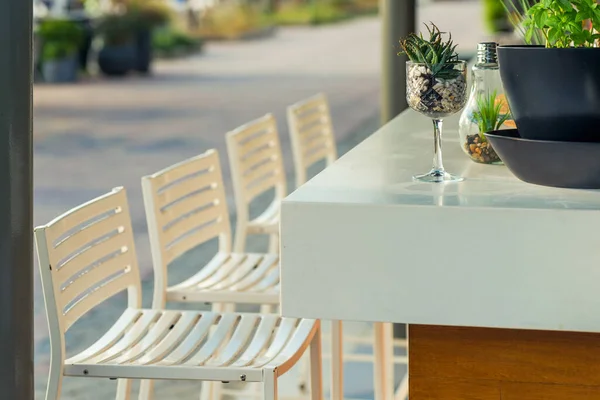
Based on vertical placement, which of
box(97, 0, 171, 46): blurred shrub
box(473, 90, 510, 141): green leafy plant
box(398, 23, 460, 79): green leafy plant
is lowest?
box(97, 0, 171, 46): blurred shrub

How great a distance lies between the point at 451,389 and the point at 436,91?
50cm

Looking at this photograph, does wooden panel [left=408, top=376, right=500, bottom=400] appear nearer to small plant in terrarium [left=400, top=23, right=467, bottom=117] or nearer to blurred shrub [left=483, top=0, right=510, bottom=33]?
small plant in terrarium [left=400, top=23, right=467, bottom=117]

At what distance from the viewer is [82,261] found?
218cm

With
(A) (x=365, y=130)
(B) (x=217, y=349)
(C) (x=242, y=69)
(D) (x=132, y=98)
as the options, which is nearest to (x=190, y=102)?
(D) (x=132, y=98)

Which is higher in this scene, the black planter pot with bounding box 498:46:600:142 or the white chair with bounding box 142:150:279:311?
the black planter pot with bounding box 498:46:600:142

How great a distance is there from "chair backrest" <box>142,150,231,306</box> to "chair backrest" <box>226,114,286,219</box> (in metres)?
0.19

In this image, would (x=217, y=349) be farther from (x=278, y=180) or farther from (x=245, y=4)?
(x=245, y=4)

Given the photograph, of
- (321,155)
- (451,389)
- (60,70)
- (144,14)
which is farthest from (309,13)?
(451,389)

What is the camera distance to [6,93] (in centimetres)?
186

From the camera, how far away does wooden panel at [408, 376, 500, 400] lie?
64.8 inches

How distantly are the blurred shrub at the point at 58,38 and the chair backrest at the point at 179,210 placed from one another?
37.2ft

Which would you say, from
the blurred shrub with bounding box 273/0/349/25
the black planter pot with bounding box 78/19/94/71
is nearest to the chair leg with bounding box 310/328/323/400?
the black planter pot with bounding box 78/19/94/71

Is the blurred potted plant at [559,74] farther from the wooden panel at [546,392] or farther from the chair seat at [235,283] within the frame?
the chair seat at [235,283]

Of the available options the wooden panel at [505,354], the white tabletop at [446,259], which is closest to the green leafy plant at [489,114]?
the white tabletop at [446,259]
